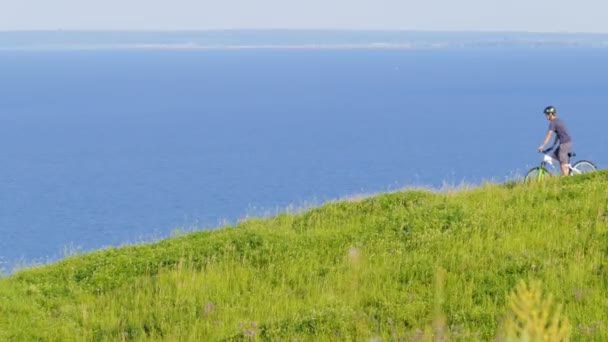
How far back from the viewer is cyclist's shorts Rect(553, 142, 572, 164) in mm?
21688

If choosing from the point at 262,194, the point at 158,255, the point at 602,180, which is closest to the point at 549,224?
the point at 602,180

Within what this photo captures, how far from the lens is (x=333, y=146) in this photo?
15625cm

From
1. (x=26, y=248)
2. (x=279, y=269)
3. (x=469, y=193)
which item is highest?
(x=26, y=248)

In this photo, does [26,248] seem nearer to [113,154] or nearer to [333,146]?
[113,154]

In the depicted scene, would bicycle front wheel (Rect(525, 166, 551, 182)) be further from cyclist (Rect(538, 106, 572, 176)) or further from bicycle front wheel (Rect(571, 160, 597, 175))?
bicycle front wheel (Rect(571, 160, 597, 175))

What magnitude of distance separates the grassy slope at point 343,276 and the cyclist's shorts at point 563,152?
4670mm

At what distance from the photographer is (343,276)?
39.0 feet

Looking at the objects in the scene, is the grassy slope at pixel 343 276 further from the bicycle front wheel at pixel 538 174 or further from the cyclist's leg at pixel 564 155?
the cyclist's leg at pixel 564 155

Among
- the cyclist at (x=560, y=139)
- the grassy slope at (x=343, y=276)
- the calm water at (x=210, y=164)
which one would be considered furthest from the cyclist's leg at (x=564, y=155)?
the calm water at (x=210, y=164)

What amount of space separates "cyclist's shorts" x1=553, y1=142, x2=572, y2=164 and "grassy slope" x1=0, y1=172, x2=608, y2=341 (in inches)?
184

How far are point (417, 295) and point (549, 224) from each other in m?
3.90

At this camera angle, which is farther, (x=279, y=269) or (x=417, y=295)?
(x=279, y=269)

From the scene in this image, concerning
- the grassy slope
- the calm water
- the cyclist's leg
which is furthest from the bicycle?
the calm water

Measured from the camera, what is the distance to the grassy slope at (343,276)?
9586 millimetres
